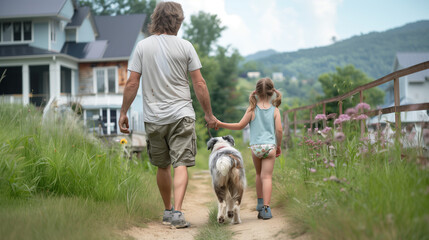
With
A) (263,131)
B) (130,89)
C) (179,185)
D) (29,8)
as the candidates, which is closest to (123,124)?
(130,89)

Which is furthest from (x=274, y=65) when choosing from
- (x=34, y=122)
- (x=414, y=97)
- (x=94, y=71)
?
(x=34, y=122)

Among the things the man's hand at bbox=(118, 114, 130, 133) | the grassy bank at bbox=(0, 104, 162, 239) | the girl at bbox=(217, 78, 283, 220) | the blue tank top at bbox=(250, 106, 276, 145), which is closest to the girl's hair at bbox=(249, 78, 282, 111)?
the girl at bbox=(217, 78, 283, 220)

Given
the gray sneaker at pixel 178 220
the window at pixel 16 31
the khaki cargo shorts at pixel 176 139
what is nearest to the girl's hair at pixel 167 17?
the khaki cargo shorts at pixel 176 139

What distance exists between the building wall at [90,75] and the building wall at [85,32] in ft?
6.27

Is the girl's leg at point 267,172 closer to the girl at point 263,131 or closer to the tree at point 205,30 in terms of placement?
the girl at point 263,131

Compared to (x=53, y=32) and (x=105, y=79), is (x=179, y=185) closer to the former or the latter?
(x=105, y=79)

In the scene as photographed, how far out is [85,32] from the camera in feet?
91.6

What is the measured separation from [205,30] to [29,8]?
96.0ft

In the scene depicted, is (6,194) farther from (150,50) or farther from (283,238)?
(283,238)

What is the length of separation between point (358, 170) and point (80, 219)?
2350mm

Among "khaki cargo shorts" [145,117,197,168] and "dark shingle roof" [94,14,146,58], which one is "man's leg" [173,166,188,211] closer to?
"khaki cargo shorts" [145,117,197,168]

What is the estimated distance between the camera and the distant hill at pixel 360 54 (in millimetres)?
64250

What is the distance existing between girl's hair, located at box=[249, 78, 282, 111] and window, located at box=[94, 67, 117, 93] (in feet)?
73.5

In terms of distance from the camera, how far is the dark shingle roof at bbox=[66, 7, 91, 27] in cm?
2703
